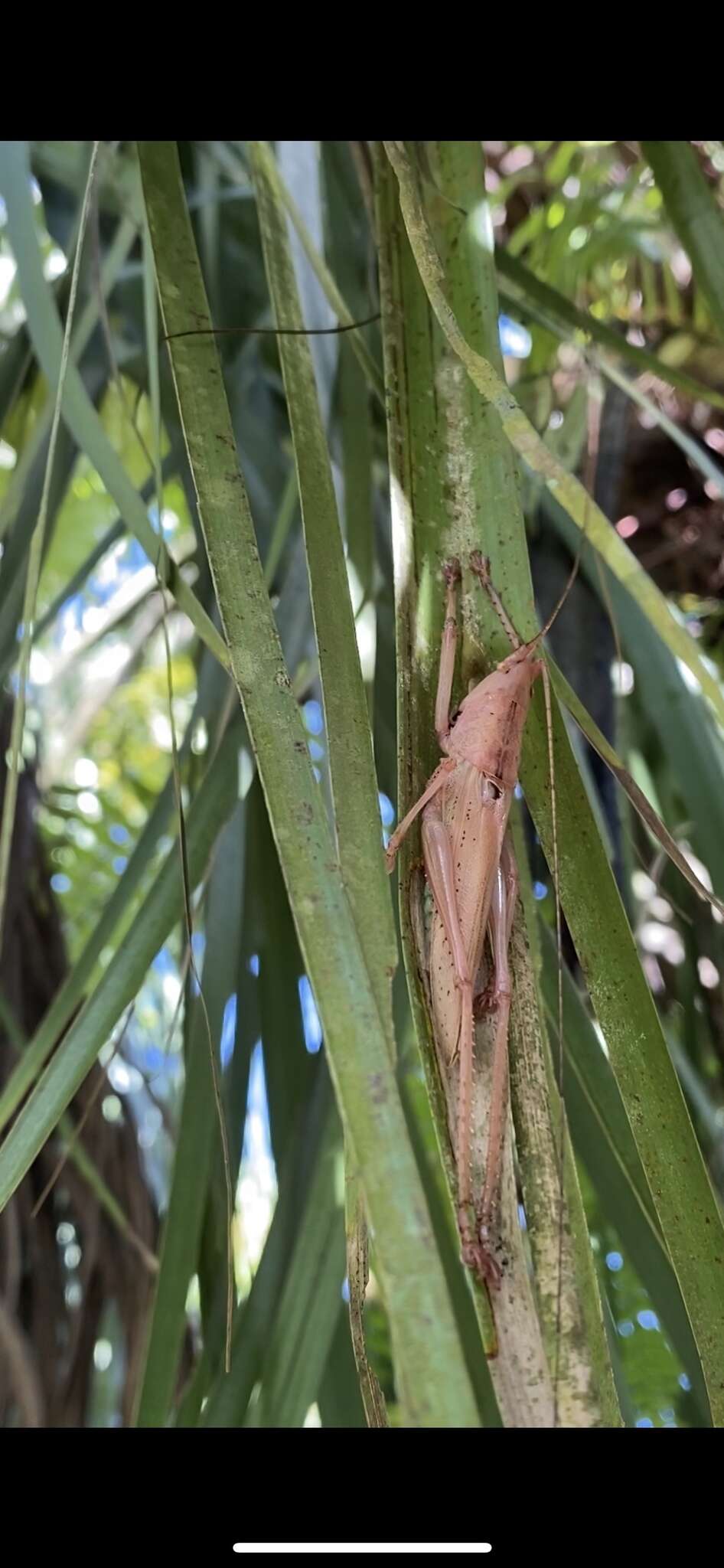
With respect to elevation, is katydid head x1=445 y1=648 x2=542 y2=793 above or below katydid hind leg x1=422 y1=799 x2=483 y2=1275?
above

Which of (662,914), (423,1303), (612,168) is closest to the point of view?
(423,1303)

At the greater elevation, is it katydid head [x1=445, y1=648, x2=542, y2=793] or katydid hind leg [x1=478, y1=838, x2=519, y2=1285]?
katydid head [x1=445, y1=648, x2=542, y2=793]

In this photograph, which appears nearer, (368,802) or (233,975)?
(368,802)

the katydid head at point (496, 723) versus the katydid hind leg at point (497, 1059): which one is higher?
the katydid head at point (496, 723)

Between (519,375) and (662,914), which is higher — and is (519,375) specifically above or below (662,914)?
above

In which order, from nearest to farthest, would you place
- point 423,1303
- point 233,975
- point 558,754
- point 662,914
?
point 423,1303, point 558,754, point 233,975, point 662,914

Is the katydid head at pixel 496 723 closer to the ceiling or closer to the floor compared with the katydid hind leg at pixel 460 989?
closer to the ceiling

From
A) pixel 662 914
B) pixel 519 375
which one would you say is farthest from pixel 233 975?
pixel 519 375
